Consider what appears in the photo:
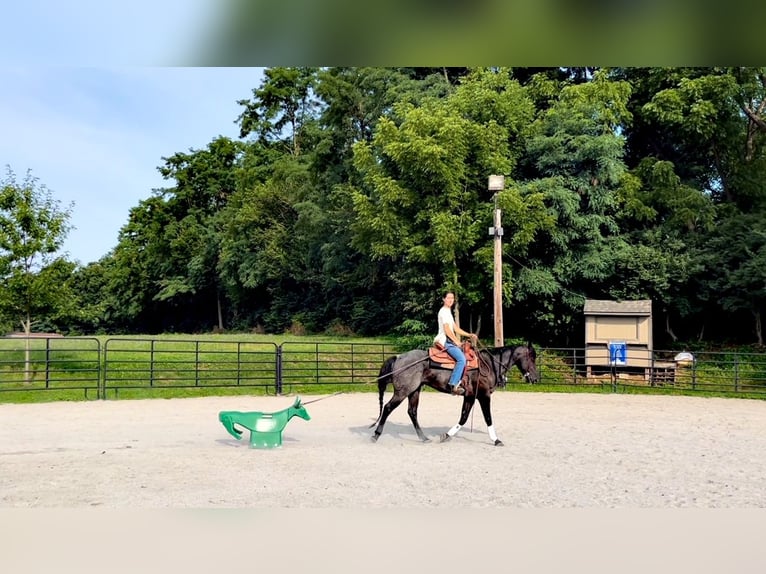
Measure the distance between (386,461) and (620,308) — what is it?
42.6 ft

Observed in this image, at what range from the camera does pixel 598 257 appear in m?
21.0

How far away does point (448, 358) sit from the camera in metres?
8.16

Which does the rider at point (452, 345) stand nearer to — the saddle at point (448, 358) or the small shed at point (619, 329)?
the saddle at point (448, 358)

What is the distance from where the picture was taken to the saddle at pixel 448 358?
8150 millimetres

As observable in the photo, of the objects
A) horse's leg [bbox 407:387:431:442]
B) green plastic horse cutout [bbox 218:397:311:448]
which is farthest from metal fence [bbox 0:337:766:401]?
green plastic horse cutout [bbox 218:397:311:448]

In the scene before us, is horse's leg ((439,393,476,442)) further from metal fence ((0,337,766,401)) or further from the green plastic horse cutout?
metal fence ((0,337,766,401))

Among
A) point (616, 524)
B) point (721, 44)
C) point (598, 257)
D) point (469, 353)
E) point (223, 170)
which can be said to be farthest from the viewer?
point (223, 170)

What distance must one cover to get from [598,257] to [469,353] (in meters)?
14.1

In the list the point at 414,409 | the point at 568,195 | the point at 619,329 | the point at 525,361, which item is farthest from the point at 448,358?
the point at 568,195

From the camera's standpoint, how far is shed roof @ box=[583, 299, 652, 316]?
18.1 m

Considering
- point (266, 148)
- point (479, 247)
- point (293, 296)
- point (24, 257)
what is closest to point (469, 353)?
point (24, 257)

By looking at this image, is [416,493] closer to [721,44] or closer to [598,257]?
[721,44]

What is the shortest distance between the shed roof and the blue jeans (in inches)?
451

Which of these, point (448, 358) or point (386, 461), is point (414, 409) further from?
point (386, 461)
